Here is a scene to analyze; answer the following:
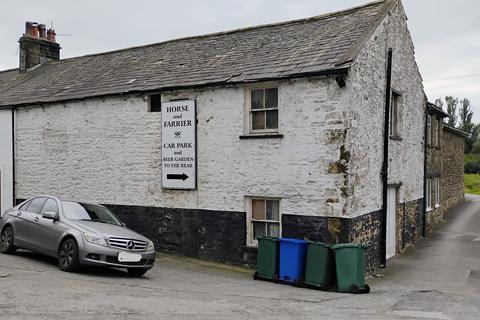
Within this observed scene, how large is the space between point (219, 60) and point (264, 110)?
9.92 ft

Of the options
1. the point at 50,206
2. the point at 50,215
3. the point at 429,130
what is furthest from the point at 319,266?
the point at 429,130

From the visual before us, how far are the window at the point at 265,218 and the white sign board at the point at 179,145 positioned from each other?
1912 mm

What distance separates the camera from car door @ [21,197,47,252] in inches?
452

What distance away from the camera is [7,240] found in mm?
12406

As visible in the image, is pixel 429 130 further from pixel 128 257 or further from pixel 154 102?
pixel 128 257

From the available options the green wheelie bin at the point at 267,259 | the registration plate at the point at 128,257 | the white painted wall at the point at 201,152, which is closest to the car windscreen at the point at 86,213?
the registration plate at the point at 128,257

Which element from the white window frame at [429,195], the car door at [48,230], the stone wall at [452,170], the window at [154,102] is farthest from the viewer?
the stone wall at [452,170]

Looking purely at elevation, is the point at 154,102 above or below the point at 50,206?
above

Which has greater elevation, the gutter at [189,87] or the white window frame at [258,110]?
the gutter at [189,87]

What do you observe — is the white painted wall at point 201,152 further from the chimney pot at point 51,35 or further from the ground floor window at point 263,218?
the chimney pot at point 51,35

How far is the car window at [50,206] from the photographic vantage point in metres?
11.4

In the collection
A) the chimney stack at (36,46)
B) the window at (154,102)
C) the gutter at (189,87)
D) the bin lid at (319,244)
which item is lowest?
the bin lid at (319,244)

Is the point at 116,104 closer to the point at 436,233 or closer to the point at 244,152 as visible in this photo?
the point at 244,152

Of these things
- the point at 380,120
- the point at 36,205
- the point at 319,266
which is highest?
the point at 380,120
